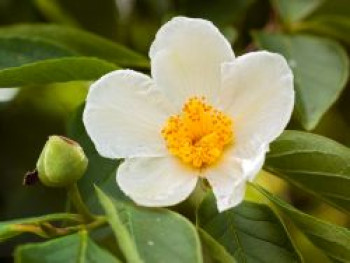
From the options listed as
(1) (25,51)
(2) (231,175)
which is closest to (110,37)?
(1) (25,51)

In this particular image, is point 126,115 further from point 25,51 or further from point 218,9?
point 218,9

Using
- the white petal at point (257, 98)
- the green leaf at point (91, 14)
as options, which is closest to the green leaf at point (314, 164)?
the white petal at point (257, 98)

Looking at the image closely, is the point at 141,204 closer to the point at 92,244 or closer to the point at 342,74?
the point at 92,244

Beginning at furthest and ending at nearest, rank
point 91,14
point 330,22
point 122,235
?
point 91,14
point 330,22
point 122,235

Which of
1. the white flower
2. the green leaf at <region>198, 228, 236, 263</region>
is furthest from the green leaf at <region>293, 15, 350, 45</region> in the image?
the green leaf at <region>198, 228, 236, 263</region>

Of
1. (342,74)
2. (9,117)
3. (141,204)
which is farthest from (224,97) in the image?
(9,117)

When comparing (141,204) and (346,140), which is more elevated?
(141,204)
